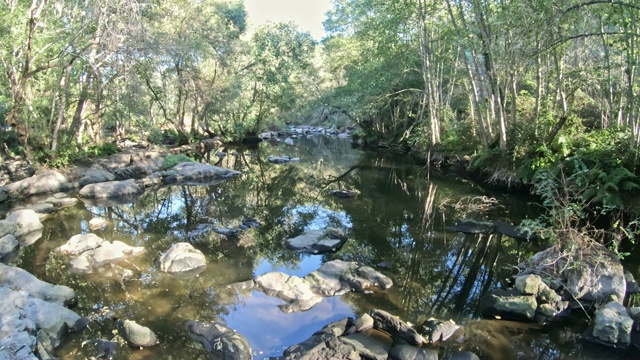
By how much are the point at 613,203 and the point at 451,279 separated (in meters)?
3.95

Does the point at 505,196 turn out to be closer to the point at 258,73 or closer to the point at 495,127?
the point at 495,127

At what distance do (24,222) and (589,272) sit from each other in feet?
38.2

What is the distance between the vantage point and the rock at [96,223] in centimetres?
1061

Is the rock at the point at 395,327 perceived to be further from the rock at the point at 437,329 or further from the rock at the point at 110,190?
the rock at the point at 110,190

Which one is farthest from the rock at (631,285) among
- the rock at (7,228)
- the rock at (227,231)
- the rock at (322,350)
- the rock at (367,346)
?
the rock at (7,228)

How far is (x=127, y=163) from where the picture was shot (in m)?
18.6

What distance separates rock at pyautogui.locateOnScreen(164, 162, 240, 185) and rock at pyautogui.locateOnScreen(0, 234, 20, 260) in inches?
332

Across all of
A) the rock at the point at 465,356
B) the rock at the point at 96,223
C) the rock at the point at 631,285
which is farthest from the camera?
the rock at the point at 96,223

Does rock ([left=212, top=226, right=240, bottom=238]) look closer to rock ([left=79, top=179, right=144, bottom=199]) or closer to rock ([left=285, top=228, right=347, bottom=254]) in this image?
rock ([left=285, top=228, right=347, bottom=254])

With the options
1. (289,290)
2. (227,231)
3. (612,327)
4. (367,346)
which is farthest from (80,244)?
(612,327)

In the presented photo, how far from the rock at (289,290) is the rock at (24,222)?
625cm

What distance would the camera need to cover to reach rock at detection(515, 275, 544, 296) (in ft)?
20.7

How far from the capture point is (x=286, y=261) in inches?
334

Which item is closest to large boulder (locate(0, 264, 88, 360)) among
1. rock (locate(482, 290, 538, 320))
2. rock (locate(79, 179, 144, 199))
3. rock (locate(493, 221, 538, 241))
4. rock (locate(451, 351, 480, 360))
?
rock (locate(451, 351, 480, 360))
